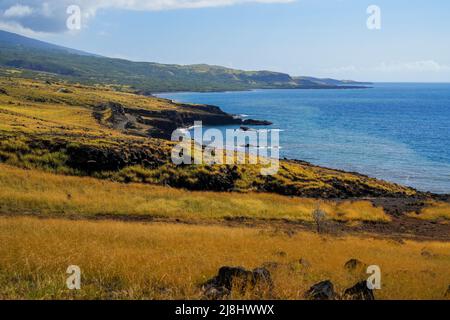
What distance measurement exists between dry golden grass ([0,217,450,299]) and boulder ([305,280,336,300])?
24 cm

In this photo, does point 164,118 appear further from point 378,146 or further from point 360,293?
point 360,293

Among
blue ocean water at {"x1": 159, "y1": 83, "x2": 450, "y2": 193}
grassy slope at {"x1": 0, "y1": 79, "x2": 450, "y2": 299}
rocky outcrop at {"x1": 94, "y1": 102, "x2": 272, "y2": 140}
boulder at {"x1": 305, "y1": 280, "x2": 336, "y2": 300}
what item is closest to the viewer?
boulder at {"x1": 305, "y1": 280, "x2": 336, "y2": 300}

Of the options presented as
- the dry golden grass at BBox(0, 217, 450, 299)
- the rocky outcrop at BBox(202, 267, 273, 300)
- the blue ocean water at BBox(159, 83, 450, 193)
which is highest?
the rocky outcrop at BBox(202, 267, 273, 300)

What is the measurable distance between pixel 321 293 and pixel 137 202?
1037 inches

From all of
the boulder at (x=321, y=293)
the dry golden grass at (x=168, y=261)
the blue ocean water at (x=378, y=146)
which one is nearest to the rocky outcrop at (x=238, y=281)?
the dry golden grass at (x=168, y=261)

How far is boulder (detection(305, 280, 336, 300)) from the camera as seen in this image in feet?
31.3

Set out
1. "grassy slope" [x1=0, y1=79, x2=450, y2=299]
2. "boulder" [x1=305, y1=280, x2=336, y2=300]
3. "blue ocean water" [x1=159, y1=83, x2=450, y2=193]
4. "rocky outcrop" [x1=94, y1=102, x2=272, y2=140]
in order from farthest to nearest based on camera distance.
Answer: "rocky outcrop" [x1=94, y1=102, x2=272, y2=140]
"blue ocean water" [x1=159, y1=83, x2=450, y2=193]
"grassy slope" [x1=0, y1=79, x2=450, y2=299]
"boulder" [x1=305, y1=280, x2=336, y2=300]

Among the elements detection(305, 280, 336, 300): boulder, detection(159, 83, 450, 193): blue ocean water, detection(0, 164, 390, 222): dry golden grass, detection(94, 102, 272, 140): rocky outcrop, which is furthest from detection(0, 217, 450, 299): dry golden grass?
detection(94, 102, 272, 140): rocky outcrop

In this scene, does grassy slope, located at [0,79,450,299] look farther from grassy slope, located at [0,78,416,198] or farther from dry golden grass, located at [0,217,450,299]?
grassy slope, located at [0,78,416,198]

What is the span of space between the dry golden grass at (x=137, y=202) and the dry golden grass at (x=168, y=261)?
8.65 meters

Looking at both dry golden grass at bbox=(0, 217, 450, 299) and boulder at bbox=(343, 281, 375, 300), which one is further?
boulder at bbox=(343, 281, 375, 300)

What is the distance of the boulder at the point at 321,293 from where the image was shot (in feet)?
31.3

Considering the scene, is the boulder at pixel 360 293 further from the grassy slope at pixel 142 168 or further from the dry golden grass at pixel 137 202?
the grassy slope at pixel 142 168
